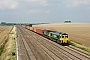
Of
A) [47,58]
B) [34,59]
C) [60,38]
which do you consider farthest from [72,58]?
[60,38]

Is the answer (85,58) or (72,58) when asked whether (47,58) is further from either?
(85,58)

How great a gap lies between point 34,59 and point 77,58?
20.8 ft

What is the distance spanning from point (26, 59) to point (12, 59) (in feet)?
7.14

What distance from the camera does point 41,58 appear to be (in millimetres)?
28000

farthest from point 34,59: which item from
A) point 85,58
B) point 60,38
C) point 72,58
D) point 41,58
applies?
point 60,38

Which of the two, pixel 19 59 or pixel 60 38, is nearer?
pixel 19 59

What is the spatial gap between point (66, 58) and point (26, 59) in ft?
19.5

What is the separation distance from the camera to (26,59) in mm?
27781

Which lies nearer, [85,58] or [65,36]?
[85,58]

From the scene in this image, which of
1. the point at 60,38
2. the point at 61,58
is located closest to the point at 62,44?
the point at 60,38

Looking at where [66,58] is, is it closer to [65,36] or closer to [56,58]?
[56,58]

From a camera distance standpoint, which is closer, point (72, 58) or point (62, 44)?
point (72, 58)

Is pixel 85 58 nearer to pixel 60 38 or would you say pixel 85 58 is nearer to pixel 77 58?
pixel 77 58

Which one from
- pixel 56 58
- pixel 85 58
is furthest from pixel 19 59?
pixel 85 58
